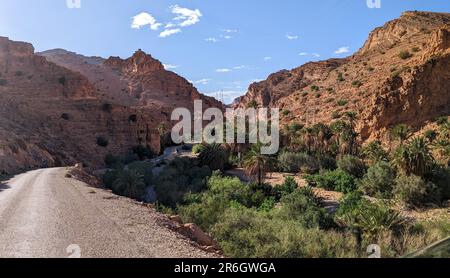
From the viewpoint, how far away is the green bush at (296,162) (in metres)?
43.6

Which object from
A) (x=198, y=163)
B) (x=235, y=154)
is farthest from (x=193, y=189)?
(x=235, y=154)

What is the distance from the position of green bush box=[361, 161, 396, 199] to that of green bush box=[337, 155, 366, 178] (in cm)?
538

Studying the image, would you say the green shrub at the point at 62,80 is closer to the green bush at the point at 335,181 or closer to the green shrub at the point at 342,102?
the green shrub at the point at 342,102

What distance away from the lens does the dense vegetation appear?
47.5 feet

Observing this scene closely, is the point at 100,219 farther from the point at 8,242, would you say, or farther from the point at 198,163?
the point at 198,163

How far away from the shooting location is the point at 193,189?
32844 millimetres

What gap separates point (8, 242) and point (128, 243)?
264 centimetres

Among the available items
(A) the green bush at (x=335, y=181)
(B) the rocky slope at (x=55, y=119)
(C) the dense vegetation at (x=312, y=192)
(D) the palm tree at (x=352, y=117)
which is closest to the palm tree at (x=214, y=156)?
(C) the dense vegetation at (x=312, y=192)

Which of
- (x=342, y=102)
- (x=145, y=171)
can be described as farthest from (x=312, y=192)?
(x=342, y=102)

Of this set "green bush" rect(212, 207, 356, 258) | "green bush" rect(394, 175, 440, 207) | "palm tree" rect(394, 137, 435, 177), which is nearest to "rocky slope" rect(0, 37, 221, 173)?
"green bush" rect(212, 207, 356, 258)

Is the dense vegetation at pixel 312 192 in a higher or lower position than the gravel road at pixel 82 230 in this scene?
lower

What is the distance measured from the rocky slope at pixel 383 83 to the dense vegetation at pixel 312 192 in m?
3.11
